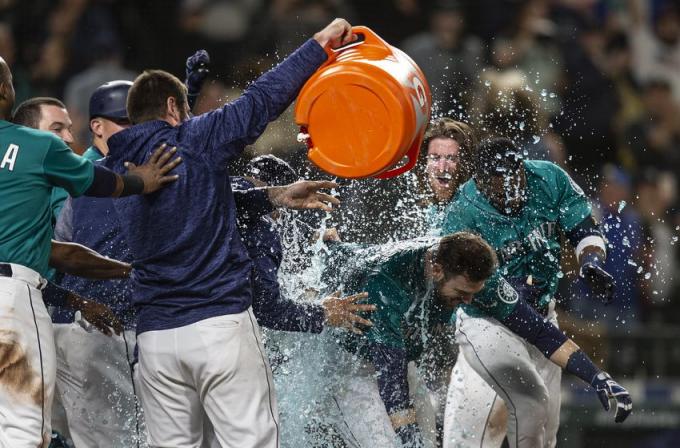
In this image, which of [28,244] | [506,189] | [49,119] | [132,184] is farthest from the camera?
[506,189]

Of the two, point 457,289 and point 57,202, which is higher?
point 57,202

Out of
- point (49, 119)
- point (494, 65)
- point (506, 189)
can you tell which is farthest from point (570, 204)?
point (494, 65)

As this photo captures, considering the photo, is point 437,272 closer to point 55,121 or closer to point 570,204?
point 570,204

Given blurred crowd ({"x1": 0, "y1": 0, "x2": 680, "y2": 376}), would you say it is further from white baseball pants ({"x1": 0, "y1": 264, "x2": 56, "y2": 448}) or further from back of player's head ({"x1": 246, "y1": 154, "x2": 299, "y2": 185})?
white baseball pants ({"x1": 0, "y1": 264, "x2": 56, "y2": 448})

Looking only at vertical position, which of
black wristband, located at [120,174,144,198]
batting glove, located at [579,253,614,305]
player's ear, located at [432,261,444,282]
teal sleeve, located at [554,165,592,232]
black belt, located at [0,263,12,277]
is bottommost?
batting glove, located at [579,253,614,305]

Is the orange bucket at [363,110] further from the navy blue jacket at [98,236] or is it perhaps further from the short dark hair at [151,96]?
the navy blue jacket at [98,236]

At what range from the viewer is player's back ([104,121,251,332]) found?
429cm

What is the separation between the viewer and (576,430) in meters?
7.55

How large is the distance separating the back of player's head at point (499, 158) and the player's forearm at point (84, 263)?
1859 millimetres

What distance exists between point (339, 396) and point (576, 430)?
2.72 m

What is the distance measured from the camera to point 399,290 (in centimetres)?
527

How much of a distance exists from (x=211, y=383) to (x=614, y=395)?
1.95 metres

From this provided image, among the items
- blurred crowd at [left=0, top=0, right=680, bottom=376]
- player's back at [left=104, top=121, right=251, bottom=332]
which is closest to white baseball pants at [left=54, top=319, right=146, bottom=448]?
player's back at [left=104, top=121, right=251, bottom=332]

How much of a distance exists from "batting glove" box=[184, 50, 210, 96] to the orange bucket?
122 cm
